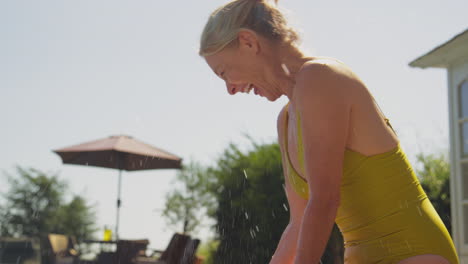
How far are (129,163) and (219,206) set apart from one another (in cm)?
368

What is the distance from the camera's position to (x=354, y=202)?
1.31 m

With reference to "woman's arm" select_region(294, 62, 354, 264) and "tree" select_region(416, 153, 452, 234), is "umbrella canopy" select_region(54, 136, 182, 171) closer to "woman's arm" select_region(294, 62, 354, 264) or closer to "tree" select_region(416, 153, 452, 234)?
"tree" select_region(416, 153, 452, 234)

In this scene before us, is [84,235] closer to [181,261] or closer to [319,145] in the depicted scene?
[181,261]

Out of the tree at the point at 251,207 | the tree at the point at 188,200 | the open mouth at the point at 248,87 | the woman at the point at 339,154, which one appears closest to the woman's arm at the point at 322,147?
the woman at the point at 339,154

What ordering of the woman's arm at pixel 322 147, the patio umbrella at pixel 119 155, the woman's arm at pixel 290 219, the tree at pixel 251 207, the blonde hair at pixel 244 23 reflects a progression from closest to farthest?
the woman's arm at pixel 322 147
the blonde hair at pixel 244 23
the woman's arm at pixel 290 219
the tree at pixel 251 207
the patio umbrella at pixel 119 155

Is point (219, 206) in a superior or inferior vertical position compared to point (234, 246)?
superior

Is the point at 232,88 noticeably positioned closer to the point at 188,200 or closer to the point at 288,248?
the point at 288,248

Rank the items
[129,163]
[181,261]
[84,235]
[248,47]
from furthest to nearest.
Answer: [84,235], [129,163], [181,261], [248,47]

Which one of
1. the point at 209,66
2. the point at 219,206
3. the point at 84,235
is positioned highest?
the point at 209,66

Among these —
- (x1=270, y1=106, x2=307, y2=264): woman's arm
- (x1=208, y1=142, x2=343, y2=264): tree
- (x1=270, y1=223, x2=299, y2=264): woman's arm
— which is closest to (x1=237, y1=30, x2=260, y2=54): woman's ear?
(x1=270, y1=106, x2=307, y2=264): woman's arm

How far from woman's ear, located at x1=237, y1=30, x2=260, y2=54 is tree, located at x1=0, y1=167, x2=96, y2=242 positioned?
3342cm

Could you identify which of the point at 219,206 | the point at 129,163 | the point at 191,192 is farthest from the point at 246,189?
the point at 191,192

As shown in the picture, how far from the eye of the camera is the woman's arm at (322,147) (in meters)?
1.19

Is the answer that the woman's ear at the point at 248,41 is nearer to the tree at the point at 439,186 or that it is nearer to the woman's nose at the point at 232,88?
the woman's nose at the point at 232,88
